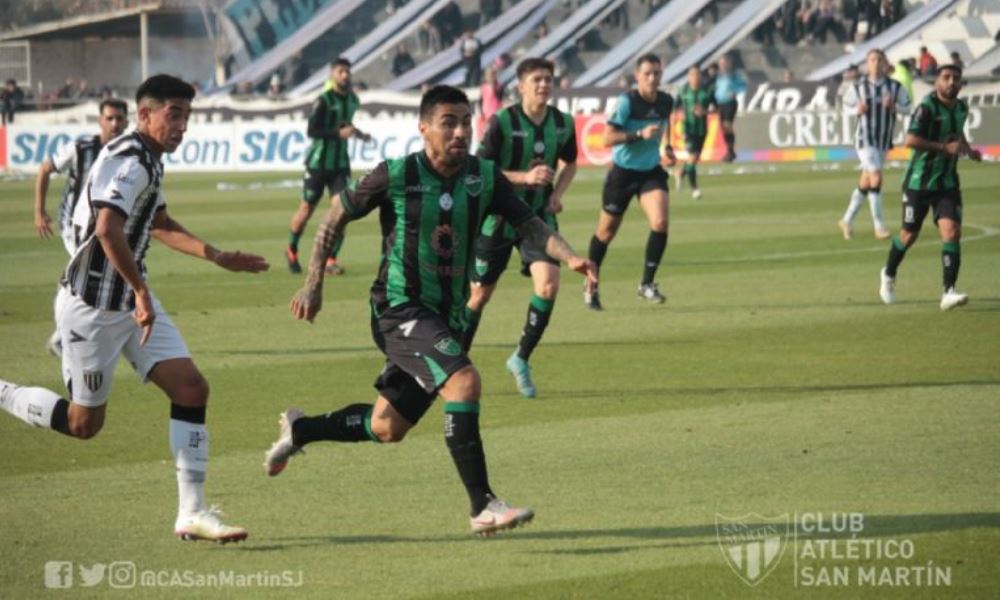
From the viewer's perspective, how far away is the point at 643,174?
1756 centimetres

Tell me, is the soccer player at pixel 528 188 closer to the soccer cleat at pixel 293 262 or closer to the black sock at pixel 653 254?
the black sock at pixel 653 254

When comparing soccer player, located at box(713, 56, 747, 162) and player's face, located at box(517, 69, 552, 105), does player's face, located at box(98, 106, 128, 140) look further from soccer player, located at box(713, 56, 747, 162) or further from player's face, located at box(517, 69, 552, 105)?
soccer player, located at box(713, 56, 747, 162)

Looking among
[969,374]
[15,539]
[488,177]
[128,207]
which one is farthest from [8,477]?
[969,374]

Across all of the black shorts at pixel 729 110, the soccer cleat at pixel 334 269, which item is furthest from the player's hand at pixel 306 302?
the black shorts at pixel 729 110

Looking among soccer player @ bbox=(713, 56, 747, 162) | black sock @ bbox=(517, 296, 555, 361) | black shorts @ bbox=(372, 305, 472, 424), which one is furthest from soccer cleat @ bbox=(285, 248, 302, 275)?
soccer player @ bbox=(713, 56, 747, 162)

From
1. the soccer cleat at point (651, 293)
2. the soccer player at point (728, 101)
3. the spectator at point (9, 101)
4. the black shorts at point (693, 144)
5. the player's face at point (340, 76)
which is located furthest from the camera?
the spectator at point (9, 101)

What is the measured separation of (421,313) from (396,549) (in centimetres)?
113

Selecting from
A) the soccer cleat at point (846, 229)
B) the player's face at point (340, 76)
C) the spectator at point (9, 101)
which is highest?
the player's face at point (340, 76)

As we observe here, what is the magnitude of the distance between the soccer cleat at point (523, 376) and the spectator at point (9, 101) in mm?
39367

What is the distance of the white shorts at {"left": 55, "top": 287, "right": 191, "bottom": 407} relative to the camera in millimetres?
8305

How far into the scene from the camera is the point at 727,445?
10227mm

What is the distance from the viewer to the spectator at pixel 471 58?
52.9m

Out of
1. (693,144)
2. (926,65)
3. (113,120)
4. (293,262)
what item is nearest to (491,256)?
(113,120)

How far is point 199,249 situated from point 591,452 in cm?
271
